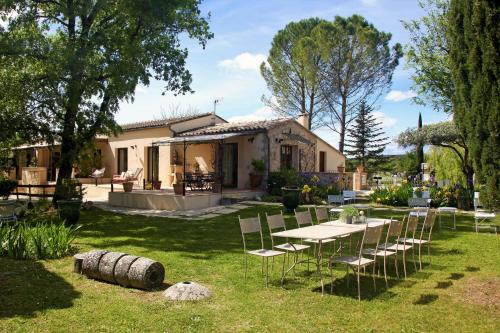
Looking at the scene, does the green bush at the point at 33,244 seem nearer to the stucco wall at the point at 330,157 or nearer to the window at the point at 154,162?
the window at the point at 154,162

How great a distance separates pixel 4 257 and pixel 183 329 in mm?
4716

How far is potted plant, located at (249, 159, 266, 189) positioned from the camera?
1739 cm

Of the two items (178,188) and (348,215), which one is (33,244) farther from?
(178,188)

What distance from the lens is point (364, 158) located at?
3444cm

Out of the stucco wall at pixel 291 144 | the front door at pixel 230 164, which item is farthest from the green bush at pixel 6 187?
the stucco wall at pixel 291 144

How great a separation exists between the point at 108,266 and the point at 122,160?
1776 cm

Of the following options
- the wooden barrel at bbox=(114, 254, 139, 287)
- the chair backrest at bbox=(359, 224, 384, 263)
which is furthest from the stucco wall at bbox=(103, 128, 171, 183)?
the chair backrest at bbox=(359, 224, 384, 263)

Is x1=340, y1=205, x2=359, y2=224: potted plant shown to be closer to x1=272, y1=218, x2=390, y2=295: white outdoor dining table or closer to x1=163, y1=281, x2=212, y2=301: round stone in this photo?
x1=272, y1=218, x2=390, y2=295: white outdoor dining table

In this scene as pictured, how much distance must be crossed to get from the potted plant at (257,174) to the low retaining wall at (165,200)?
7.89 feet

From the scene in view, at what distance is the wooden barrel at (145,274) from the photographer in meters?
5.68

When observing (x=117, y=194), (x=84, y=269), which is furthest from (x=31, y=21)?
(x=84, y=269)

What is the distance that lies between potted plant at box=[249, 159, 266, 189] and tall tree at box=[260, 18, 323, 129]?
37.2 ft

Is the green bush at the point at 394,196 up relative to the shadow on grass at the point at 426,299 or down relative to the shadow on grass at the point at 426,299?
up

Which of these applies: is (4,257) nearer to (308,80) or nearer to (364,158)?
(308,80)
